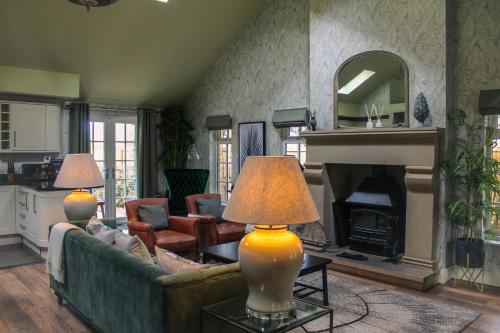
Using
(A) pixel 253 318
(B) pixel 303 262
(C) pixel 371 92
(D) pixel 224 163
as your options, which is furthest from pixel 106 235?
(D) pixel 224 163

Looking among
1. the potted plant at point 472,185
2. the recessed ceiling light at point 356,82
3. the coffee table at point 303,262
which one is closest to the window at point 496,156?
the potted plant at point 472,185

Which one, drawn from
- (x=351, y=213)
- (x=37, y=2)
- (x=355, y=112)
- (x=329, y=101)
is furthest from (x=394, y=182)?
(x=37, y=2)

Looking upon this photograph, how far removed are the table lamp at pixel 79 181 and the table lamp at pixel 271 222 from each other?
2310 mm

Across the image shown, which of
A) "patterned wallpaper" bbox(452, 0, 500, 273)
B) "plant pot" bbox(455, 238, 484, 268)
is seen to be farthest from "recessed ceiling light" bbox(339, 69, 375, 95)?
"plant pot" bbox(455, 238, 484, 268)

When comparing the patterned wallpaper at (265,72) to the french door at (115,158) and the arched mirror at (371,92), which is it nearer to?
the arched mirror at (371,92)

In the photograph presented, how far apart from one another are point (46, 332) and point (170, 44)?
464cm

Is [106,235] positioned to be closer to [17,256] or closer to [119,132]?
[17,256]

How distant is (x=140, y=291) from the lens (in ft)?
7.98

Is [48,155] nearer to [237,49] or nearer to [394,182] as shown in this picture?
[237,49]

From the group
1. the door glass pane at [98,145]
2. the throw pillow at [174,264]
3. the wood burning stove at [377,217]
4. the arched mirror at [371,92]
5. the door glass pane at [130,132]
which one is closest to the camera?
the throw pillow at [174,264]

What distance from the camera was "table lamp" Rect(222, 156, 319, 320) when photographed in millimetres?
2148

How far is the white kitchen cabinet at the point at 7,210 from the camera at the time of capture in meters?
6.19

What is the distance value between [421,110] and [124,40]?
4237 millimetres

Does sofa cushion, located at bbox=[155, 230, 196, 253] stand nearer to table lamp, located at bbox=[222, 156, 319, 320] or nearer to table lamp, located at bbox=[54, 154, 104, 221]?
table lamp, located at bbox=[54, 154, 104, 221]
